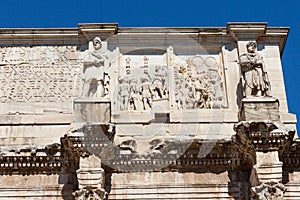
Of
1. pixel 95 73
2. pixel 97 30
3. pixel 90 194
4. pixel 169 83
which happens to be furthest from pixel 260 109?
pixel 97 30

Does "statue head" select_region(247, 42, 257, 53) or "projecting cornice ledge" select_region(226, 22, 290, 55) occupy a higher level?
"projecting cornice ledge" select_region(226, 22, 290, 55)

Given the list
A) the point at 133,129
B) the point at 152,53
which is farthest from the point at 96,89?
the point at 152,53

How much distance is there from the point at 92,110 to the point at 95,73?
0.85 m

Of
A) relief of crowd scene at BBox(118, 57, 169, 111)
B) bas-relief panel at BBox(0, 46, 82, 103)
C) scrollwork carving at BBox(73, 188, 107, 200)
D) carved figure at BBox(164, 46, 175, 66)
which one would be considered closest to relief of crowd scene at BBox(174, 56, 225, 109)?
carved figure at BBox(164, 46, 175, 66)

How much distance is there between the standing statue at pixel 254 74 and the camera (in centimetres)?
965

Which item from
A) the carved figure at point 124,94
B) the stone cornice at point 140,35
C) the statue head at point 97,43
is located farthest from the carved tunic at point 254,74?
the statue head at point 97,43

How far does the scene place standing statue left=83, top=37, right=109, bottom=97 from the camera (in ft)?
31.7

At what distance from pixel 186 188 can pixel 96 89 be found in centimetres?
222

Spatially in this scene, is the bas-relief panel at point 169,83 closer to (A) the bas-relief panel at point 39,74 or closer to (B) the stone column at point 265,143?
(A) the bas-relief panel at point 39,74

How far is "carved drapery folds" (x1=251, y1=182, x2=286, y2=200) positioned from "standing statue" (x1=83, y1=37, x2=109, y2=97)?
9.83 ft

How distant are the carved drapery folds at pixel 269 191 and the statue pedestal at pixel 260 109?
113cm

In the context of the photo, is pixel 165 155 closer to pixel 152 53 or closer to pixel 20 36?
pixel 152 53

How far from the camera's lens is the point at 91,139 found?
28.6 feet

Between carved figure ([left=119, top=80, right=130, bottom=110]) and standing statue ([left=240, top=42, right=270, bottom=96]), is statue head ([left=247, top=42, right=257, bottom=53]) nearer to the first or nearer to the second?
standing statue ([left=240, top=42, right=270, bottom=96])
